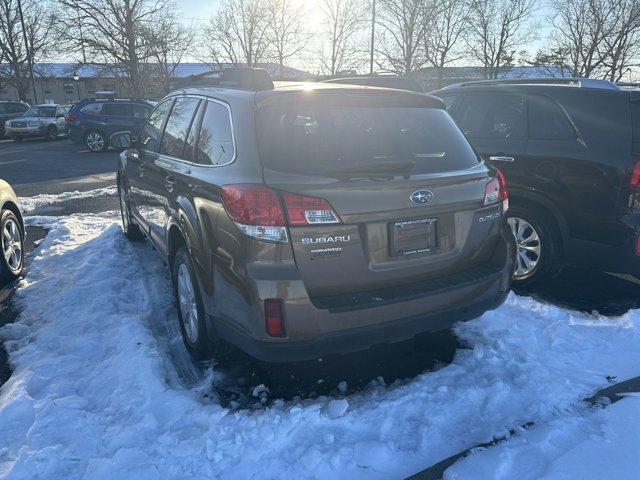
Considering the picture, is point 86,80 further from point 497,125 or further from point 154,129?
point 497,125

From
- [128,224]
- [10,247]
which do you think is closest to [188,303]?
[10,247]

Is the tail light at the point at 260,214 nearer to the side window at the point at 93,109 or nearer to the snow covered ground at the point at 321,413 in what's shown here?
the snow covered ground at the point at 321,413

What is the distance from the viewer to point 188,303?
336 cm

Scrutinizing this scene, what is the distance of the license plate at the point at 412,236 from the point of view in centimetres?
264

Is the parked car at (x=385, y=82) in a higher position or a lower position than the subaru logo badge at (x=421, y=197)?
higher

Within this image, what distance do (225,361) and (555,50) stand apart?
37070 millimetres

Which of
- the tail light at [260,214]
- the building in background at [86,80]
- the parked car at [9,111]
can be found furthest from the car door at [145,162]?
the parked car at [9,111]

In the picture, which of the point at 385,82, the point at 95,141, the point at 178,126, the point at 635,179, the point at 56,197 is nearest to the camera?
the point at 635,179

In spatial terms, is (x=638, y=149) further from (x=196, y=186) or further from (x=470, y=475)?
(x=196, y=186)

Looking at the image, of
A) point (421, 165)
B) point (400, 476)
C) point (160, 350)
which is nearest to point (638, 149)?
point (421, 165)

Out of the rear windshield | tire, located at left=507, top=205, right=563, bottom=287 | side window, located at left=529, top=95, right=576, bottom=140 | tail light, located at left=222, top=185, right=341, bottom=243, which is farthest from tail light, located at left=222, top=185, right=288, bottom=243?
side window, located at left=529, top=95, right=576, bottom=140

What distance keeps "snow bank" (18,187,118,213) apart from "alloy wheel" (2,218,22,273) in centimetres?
366

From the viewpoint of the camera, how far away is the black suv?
12.6 feet

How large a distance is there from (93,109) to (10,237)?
1523cm
